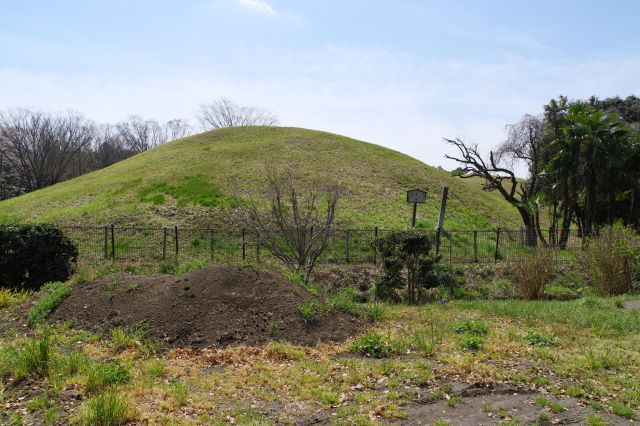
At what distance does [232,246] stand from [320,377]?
14.3 metres

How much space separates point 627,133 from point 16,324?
941 inches

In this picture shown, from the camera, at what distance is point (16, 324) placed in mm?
8469

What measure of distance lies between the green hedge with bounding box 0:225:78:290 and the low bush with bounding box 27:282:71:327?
4332mm

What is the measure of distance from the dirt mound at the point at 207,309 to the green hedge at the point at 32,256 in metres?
4.99

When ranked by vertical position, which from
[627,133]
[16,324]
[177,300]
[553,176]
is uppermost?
[627,133]

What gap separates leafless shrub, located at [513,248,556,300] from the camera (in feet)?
45.1

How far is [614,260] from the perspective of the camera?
14.3 m

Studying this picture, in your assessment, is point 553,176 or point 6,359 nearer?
point 6,359

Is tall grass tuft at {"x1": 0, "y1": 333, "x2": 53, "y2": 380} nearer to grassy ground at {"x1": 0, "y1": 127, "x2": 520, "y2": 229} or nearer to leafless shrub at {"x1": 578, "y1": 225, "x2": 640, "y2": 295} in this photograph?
leafless shrub at {"x1": 578, "y1": 225, "x2": 640, "y2": 295}

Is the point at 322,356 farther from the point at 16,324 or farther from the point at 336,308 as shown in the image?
the point at 16,324

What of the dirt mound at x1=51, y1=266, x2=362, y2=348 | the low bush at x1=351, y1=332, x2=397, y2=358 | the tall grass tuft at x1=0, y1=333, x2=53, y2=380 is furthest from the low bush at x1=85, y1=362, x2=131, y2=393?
the low bush at x1=351, y1=332, x2=397, y2=358

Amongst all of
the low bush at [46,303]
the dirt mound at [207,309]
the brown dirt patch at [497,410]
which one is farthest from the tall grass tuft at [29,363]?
the brown dirt patch at [497,410]

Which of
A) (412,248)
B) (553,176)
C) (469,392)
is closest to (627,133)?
(553,176)

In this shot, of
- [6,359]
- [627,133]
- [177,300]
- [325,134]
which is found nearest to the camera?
[6,359]
